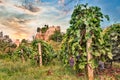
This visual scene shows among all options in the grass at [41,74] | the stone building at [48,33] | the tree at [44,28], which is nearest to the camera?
the grass at [41,74]

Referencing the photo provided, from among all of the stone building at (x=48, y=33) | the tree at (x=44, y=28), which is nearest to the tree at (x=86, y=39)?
the stone building at (x=48, y=33)

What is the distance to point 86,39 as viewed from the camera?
17.0 metres

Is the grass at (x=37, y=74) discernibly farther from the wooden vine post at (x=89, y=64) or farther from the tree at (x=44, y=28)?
the tree at (x=44, y=28)

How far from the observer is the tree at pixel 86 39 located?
1700cm

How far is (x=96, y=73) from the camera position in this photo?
2188 cm

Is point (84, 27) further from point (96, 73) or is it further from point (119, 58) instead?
point (119, 58)

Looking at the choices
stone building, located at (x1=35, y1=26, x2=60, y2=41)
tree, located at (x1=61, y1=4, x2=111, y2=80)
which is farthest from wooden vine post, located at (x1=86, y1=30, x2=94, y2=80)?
stone building, located at (x1=35, y1=26, x2=60, y2=41)

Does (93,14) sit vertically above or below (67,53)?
above

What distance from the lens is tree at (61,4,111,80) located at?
669 inches

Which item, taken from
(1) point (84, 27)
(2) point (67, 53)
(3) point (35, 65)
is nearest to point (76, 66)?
(2) point (67, 53)

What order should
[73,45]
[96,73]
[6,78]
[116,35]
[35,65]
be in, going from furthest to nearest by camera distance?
[35,65]
[116,35]
[96,73]
[6,78]
[73,45]

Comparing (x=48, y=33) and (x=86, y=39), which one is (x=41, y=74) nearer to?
(x=86, y=39)

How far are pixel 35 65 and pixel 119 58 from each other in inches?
384

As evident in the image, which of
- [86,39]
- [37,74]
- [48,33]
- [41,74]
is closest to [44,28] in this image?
[48,33]
